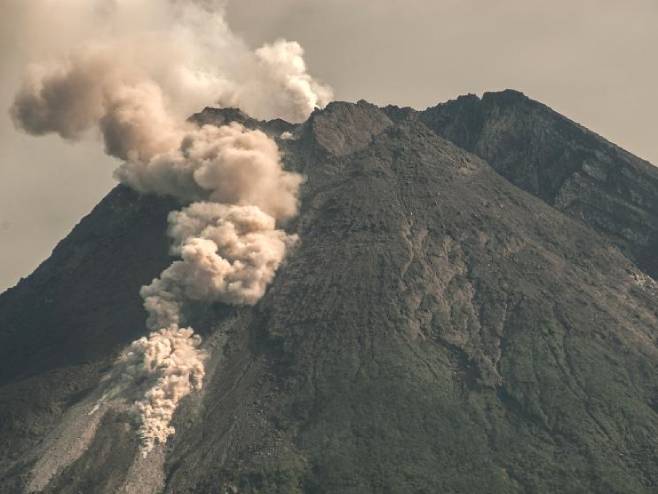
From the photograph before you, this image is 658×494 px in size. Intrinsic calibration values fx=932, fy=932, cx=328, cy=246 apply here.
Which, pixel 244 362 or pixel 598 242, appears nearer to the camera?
pixel 244 362

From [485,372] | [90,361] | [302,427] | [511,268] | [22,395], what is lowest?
[22,395]

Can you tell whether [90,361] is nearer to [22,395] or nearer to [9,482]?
[22,395]

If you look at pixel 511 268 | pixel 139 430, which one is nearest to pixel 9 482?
pixel 139 430

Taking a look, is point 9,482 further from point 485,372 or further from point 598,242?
point 598,242

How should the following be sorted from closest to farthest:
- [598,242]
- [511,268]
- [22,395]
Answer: [22,395] < [511,268] < [598,242]

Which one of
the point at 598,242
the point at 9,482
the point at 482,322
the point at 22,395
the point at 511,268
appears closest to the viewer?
the point at 9,482

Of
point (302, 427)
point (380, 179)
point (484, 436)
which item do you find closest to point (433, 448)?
point (484, 436)

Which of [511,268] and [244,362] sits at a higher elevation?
[511,268]
